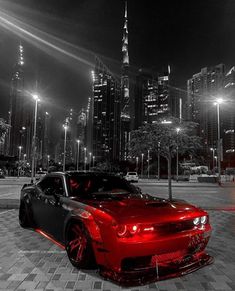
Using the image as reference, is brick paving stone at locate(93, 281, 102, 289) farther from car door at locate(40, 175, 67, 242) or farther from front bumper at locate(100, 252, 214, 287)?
car door at locate(40, 175, 67, 242)

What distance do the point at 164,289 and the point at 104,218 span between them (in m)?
1.17

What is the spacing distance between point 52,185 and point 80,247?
2248 mm

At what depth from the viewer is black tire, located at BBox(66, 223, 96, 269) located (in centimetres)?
393

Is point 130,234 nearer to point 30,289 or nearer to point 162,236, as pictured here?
point 162,236

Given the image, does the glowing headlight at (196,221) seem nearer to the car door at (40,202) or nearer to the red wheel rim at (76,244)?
the red wheel rim at (76,244)

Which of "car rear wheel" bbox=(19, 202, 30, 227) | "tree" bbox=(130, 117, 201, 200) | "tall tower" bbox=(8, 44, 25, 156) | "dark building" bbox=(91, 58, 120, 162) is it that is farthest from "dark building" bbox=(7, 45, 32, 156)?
"car rear wheel" bbox=(19, 202, 30, 227)

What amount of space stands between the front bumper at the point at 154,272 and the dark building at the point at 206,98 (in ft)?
365

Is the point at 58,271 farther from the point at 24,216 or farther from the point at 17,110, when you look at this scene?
the point at 17,110

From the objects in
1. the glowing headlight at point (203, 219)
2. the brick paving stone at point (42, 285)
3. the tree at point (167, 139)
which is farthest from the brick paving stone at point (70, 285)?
the tree at point (167, 139)

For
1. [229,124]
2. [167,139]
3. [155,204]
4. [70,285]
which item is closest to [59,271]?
[70,285]

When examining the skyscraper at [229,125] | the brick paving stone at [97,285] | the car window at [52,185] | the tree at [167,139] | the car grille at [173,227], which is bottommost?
the brick paving stone at [97,285]

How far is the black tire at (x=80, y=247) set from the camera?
3.93 meters

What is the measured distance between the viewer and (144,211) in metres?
3.89

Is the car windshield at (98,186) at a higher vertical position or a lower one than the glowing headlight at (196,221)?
higher
